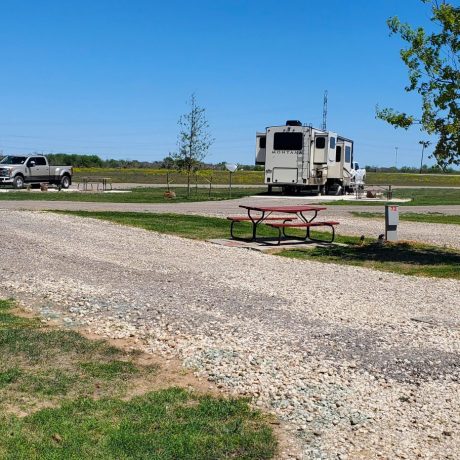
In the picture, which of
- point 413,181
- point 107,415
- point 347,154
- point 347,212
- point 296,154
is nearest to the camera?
point 107,415

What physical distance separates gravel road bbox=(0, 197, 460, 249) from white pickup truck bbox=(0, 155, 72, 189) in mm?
12157

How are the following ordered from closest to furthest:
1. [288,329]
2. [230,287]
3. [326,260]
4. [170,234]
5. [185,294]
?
[288,329], [185,294], [230,287], [326,260], [170,234]

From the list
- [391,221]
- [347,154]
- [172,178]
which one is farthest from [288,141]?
[172,178]

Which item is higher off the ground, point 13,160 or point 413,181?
point 13,160

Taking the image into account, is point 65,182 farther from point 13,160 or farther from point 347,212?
point 347,212

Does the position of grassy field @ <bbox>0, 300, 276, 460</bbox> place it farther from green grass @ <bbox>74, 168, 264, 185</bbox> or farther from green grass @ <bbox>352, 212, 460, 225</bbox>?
green grass @ <bbox>74, 168, 264, 185</bbox>

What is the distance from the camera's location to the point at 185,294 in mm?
8844

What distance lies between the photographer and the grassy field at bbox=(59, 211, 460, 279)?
12.4 m

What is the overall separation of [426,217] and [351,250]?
9771mm

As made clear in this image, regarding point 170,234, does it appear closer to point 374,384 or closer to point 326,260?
point 326,260

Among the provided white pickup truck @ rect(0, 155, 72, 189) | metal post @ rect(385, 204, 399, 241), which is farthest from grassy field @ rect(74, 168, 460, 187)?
metal post @ rect(385, 204, 399, 241)

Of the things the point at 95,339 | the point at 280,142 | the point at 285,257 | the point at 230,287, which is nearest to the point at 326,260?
the point at 285,257

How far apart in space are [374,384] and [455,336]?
1.90 m

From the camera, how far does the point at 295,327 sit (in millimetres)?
7156
